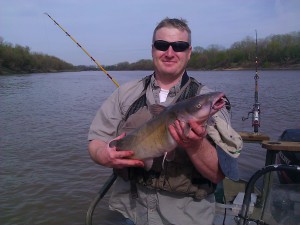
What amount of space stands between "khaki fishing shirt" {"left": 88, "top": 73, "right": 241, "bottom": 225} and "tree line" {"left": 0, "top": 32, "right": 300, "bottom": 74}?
58395 millimetres

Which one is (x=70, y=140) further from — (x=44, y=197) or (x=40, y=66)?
(x=40, y=66)

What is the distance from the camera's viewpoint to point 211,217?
9.16 feet

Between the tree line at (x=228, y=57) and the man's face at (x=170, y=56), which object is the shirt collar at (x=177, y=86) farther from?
the tree line at (x=228, y=57)

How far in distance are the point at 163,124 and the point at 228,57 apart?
9219 cm

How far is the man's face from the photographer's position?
2.82 meters

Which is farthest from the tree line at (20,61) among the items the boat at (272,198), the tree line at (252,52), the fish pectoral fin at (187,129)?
the fish pectoral fin at (187,129)

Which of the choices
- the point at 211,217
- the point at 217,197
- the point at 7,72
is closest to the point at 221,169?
the point at 211,217

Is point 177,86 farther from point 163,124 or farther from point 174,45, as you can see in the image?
point 163,124

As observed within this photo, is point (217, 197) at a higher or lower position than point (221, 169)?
lower

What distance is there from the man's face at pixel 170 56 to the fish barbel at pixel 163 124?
0.41m

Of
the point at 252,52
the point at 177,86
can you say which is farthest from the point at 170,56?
the point at 252,52

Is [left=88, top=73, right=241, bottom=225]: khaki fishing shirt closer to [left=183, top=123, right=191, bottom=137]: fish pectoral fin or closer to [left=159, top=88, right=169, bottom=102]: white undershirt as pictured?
[left=159, top=88, right=169, bottom=102]: white undershirt

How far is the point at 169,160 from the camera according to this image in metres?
2.61

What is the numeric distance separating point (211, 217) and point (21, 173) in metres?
6.56
